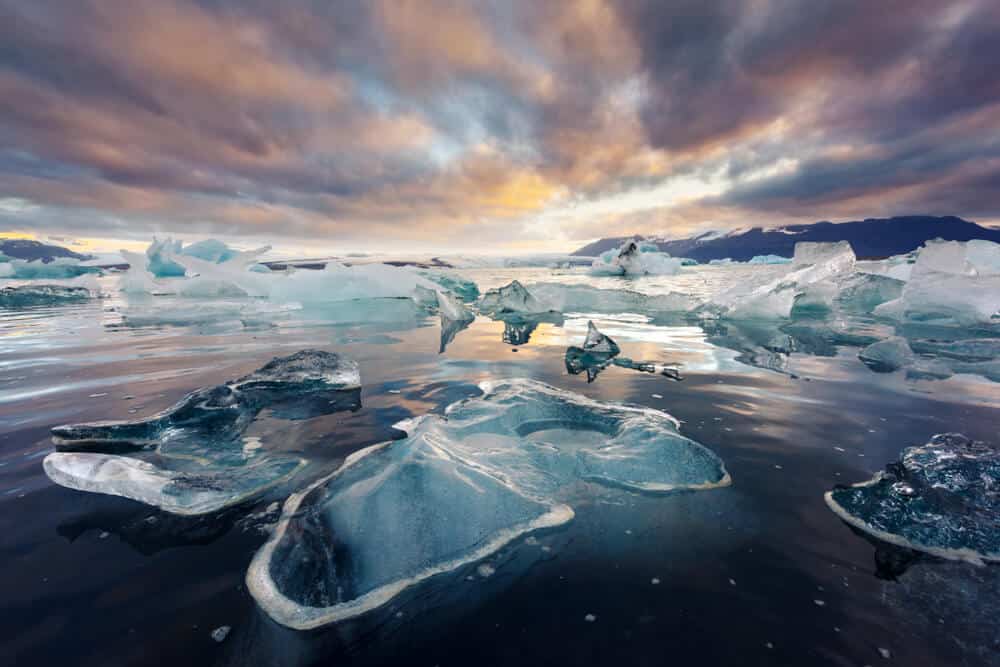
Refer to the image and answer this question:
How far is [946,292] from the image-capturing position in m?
8.89

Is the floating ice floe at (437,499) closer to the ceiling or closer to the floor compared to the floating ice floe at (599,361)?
closer to the floor

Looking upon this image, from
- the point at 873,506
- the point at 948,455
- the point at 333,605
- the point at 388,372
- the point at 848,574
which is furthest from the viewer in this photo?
the point at 388,372

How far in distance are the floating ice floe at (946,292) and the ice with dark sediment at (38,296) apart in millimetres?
27239

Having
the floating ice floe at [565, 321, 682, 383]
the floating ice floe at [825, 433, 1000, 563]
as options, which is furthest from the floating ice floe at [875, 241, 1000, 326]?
the floating ice floe at [825, 433, 1000, 563]

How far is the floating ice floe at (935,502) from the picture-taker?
192cm

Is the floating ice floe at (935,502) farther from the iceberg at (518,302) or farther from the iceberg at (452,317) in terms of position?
the iceberg at (518,302)

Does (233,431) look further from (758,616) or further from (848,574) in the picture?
(848,574)

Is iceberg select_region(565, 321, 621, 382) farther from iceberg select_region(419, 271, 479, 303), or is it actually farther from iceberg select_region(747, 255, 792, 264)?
iceberg select_region(747, 255, 792, 264)

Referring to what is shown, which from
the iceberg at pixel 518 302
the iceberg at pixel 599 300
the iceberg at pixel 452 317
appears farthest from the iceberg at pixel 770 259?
the iceberg at pixel 452 317

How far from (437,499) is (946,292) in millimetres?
12289

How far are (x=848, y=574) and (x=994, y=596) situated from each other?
0.49 m

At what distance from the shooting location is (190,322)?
10.2m

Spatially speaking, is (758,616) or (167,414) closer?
(758,616)

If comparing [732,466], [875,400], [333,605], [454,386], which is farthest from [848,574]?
[454,386]
